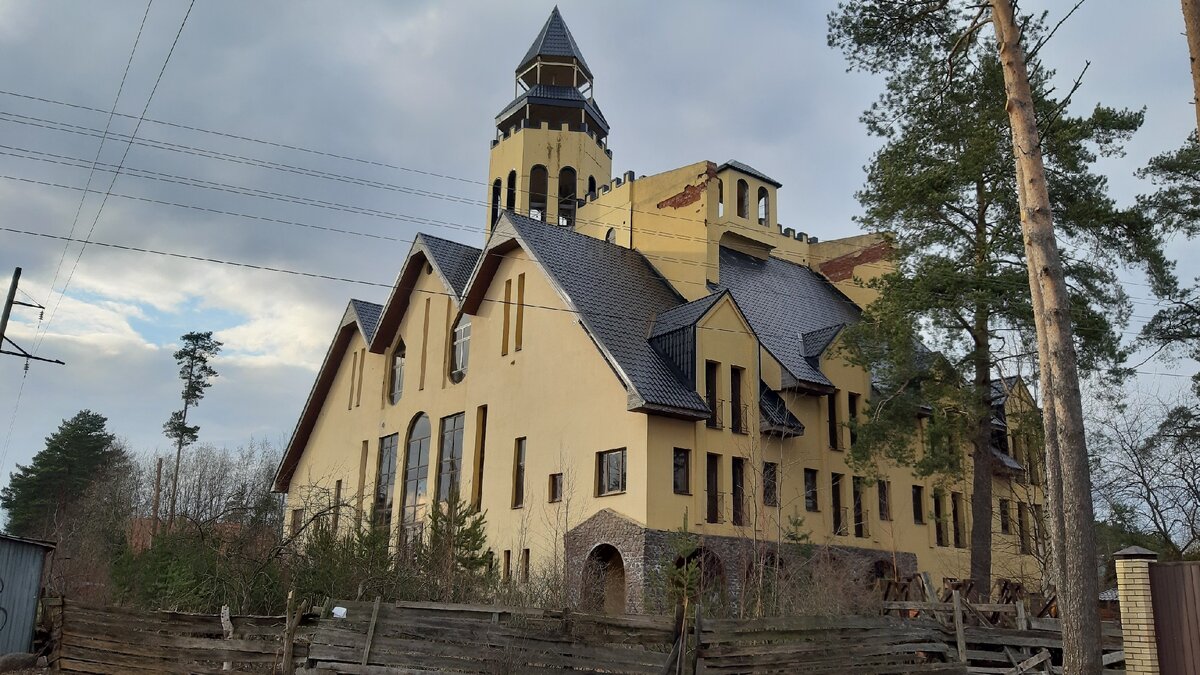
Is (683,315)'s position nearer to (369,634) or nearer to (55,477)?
(369,634)

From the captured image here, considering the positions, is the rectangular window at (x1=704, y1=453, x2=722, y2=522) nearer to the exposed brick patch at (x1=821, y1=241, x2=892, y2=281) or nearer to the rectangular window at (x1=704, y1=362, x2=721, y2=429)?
the rectangular window at (x1=704, y1=362, x2=721, y2=429)

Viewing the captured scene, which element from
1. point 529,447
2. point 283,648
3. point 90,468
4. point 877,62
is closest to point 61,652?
point 283,648

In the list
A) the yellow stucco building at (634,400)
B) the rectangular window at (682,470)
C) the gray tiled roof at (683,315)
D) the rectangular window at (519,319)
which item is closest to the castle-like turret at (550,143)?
the yellow stucco building at (634,400)

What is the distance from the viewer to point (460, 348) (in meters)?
32.7

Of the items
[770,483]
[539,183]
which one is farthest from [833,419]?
[539,183]

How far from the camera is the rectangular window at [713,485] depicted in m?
25.4

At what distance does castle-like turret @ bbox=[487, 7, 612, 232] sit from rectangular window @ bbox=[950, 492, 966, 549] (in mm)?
19927

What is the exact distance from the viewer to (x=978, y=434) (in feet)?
81.5

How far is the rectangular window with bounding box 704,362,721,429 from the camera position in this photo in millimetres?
26125

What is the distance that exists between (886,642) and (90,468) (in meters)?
55.4

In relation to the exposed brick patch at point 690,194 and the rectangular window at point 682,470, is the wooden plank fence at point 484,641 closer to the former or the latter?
the rectangular window at point 682,470

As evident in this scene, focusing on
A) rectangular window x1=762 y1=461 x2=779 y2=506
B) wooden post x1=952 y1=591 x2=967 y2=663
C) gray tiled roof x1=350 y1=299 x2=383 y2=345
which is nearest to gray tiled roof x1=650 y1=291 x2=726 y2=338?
rectangular window x1=762 y1=461 x2=779 y2=506

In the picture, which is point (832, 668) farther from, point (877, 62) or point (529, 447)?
point (529, 447)

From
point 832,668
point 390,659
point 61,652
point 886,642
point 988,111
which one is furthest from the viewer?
point 988,111
